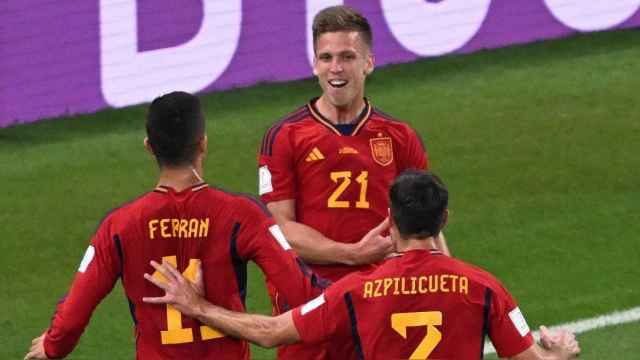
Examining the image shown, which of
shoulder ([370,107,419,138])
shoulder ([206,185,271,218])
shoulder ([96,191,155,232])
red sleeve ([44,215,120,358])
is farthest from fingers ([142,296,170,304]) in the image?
shoulder ([370,107,419,138])

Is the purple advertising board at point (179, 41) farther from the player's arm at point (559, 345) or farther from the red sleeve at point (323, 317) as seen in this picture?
the player's arm at point (559, 345)

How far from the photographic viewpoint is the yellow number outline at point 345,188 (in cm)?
825

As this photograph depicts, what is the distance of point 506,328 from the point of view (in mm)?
6531

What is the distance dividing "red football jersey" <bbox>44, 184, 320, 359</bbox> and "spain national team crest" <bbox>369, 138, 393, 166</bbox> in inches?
62.6

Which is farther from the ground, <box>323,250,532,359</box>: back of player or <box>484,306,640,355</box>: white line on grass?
<box>323,250,532,359</box>: back of player

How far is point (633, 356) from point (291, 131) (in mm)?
3400

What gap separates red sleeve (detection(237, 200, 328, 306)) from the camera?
670cm

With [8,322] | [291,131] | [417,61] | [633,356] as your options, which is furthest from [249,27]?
[291,131]

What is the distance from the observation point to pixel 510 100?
16453mm

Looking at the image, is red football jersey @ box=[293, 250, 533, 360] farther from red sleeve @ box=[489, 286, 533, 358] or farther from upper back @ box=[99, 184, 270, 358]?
upper back @ box=[99, 184, 270, 358]

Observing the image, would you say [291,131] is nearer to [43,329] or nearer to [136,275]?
[136,275]

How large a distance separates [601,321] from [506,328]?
4.96m

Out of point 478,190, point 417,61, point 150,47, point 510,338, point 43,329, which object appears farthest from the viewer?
point 417,61

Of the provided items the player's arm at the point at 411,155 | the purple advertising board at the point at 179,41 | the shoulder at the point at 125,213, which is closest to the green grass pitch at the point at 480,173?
the purple advertising board at the point at 179,41
